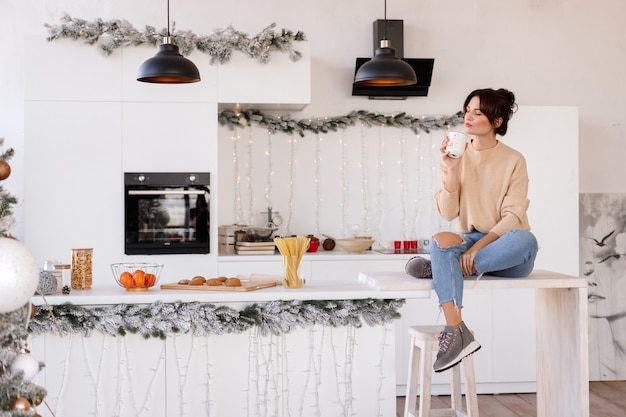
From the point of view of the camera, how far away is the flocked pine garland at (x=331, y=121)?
5746 millimetres

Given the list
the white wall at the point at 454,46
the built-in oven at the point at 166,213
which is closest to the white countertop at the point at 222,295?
the built-in oven at the point at 166,213

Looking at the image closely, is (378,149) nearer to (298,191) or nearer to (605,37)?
(298,191)

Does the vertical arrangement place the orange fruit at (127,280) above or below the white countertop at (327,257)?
below

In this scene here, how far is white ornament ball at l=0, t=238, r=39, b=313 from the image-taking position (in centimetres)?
197

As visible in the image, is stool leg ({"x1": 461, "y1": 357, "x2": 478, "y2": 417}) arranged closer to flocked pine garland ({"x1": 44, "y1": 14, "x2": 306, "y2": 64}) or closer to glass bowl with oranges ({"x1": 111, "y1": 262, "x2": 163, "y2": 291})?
glass bowl with oranges ({"x1": 111, "y1": 262, "x2": 163, "y2": 291})

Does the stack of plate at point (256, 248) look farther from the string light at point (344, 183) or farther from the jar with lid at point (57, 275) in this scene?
the jar with lid at point (57, 275)

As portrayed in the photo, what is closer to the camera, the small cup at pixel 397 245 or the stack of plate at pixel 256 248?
the stack of plate at pixel 256 248

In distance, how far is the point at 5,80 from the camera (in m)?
→ 5.56

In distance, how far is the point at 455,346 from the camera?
3201 mm

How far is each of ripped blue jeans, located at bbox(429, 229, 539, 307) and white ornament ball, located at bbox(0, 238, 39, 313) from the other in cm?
172

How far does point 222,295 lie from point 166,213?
1963mm

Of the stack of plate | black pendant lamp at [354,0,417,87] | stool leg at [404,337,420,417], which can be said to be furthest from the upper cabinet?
stool leg at [404,337,420,417]

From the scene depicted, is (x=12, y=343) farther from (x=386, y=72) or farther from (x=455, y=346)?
(x=386, y=72)

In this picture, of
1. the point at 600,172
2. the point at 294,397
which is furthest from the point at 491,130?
the point at 600,172
